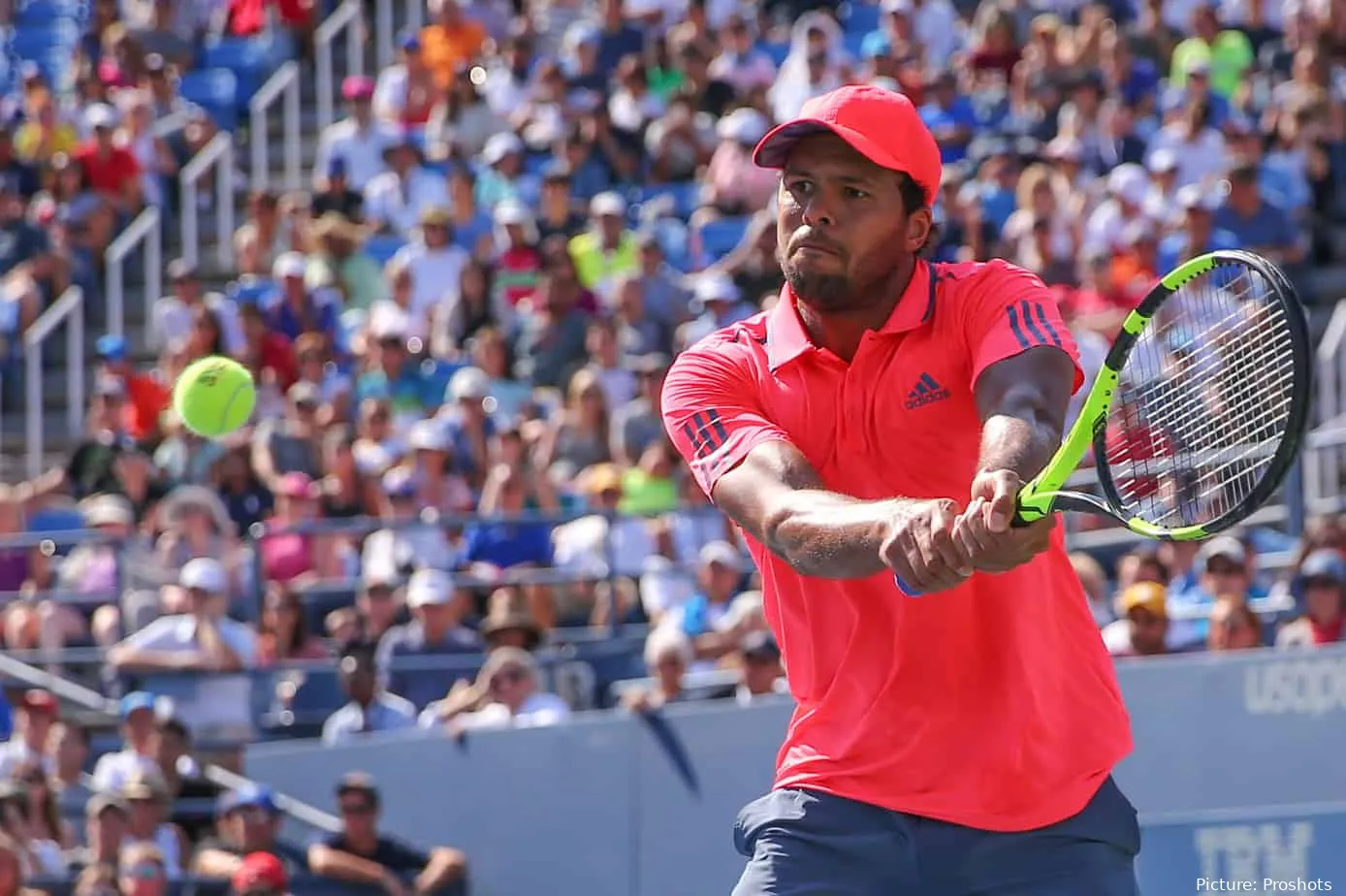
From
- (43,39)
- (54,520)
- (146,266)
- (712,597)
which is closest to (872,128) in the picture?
(712,597)

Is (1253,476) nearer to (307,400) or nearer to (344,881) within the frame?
(344,881)

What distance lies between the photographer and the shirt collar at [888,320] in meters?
4.18

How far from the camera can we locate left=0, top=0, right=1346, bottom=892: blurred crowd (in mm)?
10453

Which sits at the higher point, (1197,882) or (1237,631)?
(1237,631)

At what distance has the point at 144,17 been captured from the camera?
17.6 metres

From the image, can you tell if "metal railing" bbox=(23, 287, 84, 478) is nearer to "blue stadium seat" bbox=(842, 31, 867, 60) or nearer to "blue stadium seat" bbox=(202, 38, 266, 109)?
"blue stadium seat" bbox=(202, 38, 266, 109)

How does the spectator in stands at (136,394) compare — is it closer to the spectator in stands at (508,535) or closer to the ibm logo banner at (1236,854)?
the spectator in stands at (508,535)

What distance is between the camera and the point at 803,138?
4184 mm

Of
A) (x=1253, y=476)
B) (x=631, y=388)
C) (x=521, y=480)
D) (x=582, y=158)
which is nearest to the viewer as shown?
(x=1253, y=476)

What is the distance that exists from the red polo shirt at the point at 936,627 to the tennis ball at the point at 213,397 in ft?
17.1

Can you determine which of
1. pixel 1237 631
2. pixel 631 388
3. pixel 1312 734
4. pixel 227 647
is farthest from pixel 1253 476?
pixel 631 388

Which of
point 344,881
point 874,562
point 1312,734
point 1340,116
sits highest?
point 1340,116

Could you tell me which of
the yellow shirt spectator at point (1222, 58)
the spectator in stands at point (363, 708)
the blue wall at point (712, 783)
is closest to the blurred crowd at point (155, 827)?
the blue wall at point (712, 783)

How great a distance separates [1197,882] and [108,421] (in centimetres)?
782
